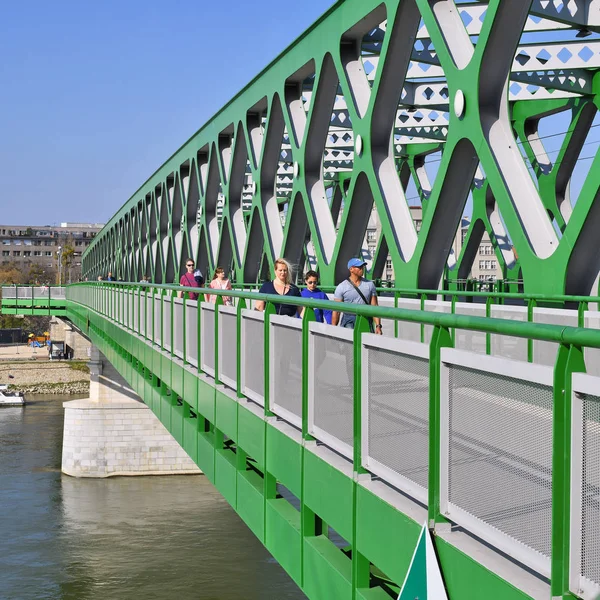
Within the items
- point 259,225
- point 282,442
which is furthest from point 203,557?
point 282,442

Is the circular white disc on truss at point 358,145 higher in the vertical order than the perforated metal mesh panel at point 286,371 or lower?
higher

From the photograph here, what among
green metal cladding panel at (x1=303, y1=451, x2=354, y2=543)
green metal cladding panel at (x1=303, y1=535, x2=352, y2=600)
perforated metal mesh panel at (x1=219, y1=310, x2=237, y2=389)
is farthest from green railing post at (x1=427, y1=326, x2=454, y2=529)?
perforated metal mesh panel at (x1=219, y1=310, x2=237, y2=389)

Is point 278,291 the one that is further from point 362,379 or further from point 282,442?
point 362,379

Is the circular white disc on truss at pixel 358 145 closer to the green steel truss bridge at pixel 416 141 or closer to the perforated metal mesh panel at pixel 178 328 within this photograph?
the green steel truss bridge at pixel 416 141

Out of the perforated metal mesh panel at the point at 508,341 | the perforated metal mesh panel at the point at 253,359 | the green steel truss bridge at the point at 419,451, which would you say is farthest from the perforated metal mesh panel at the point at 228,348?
the perforated metal mesh panel at the point at 508,341

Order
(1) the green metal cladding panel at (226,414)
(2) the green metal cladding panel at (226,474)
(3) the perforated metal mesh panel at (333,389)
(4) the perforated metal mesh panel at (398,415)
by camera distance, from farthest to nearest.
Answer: (2) the green metal cladding panel at (226,474), (1) the green metal cladding panel at (226,414), (3) the perforated metal mesh panel at (333,389), (4) the perforated metal mesh panel at (398,415)

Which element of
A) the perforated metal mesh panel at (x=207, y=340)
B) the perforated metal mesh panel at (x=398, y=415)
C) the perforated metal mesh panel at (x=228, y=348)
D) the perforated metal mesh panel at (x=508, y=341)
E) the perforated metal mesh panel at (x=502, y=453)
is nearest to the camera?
the perforated metal mesh panel at (x=502, y=453)

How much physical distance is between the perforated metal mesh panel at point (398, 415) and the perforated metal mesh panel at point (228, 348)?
16.0 feet

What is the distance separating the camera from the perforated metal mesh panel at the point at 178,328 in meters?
14.6

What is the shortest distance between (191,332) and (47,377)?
3367 inches

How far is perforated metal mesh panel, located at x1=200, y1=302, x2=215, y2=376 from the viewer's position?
1184 cm

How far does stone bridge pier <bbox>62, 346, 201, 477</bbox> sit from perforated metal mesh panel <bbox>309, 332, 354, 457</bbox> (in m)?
41.6

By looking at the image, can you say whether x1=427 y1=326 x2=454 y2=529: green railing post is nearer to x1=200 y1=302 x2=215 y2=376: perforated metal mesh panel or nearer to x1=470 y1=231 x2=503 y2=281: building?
x1=200 y1=302 x2=215 y2=376: perforated metal mesh panel

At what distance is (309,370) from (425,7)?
718cm
